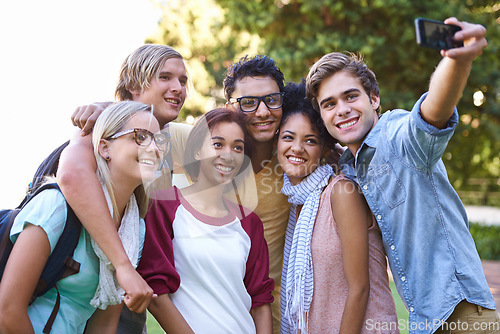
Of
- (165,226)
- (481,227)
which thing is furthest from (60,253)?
(481,227)

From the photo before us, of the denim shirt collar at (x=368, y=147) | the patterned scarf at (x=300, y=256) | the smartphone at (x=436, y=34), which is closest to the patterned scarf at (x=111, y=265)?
the patterned scarf at (x=300, y=256)

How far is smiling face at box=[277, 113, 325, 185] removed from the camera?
2953 millimetres

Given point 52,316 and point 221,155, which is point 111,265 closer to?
point 52,316

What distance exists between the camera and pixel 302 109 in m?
3.11

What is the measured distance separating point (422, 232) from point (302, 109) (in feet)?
3.75

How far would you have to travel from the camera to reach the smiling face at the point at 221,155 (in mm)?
2770

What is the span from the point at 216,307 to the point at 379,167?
1204mm

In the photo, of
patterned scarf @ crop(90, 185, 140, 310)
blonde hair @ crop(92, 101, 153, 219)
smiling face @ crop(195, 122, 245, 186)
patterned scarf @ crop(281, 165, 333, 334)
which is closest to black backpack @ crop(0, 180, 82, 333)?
patterned scarf @ crop(90, 185, 140, 310)

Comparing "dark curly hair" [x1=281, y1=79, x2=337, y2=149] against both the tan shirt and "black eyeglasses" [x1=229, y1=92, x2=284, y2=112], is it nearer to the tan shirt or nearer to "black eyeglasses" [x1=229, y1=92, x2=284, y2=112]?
"black eyeglasses" [x1=229, y1=92, x2=284, y2=112]

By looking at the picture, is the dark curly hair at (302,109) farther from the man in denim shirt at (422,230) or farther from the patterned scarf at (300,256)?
the man in denim shirt at (422,230)

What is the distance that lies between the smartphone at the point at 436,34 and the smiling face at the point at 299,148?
4.01ft

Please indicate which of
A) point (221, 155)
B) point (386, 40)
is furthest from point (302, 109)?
point (386, 40)

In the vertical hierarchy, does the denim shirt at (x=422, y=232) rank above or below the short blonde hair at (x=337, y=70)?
below

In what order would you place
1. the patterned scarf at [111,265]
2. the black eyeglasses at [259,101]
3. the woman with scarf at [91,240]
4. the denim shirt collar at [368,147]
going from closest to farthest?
the woman with scarf at [91,240]
the patterned scarf at [111,265]
the denim shirt collar at [368,147]
the black eyeglasses at [259,101]
